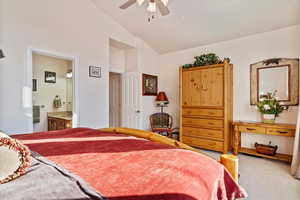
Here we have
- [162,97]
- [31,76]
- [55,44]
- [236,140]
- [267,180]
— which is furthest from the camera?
[162,97]

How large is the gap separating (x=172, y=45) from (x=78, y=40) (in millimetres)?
2335

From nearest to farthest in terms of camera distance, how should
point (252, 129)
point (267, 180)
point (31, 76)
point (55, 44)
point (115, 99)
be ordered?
point (267, 180), point (31, 76), point (55, 44), point (252, 129), point (115, 99)

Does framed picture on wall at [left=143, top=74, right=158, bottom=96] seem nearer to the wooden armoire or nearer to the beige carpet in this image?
the wooden armoire

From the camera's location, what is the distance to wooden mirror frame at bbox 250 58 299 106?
305 cm

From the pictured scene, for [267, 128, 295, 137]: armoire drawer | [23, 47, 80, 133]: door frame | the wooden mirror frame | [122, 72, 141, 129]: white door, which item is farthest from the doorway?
[267, 128, 295, 137]: armoire drawer

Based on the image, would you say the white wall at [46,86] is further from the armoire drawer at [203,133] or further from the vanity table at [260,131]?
the vanity table at [260,131]

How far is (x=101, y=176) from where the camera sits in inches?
30.5

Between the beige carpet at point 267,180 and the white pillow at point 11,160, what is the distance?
2.21 meters

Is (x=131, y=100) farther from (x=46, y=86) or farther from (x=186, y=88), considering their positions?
(x=46, y=86)

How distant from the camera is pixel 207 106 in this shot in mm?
3613

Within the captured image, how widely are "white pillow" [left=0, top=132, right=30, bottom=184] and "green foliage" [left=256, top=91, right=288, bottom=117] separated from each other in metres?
3.62

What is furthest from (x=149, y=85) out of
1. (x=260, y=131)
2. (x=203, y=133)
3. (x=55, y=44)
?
(x=260, y=131)

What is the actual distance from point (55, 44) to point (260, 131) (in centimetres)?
406

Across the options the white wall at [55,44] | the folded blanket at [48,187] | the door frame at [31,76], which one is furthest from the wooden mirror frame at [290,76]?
the folded blanket at [48,187]
